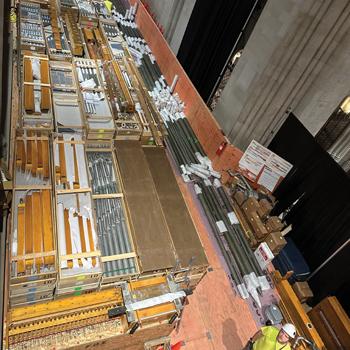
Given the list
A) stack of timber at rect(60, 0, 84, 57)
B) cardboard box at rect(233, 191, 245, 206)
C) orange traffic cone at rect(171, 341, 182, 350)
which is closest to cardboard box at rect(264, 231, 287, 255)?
cardboard box at rect(233, 191, 245, 206)

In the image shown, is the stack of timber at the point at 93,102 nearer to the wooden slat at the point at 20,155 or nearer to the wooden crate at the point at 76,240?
the wooden slat at the point at 20,155

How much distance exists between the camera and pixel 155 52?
15.2 m

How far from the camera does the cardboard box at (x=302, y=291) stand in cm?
869

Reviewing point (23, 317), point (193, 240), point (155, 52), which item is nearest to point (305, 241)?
point (193, 240)

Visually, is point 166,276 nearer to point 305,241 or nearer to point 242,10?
point 305,241

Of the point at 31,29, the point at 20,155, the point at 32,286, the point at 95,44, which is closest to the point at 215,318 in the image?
the point at 32,286

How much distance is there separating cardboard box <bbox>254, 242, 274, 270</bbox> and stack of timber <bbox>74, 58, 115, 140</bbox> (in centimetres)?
503

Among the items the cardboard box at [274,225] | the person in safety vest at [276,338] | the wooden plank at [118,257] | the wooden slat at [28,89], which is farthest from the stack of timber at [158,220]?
the cardboard box at [274,225]

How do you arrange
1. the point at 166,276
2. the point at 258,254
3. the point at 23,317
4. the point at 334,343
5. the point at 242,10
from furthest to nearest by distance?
the point at 242,10 → the point at 258,254 → the point at 334,343 → the point at 166,276 → the point at 23,317

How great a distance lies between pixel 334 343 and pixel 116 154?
22.8 ft

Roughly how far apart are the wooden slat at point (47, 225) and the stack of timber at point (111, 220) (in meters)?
0.94

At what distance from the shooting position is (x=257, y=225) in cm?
941

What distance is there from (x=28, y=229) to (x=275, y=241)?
20.6 ft

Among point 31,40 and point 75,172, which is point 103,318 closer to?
point 75,172
